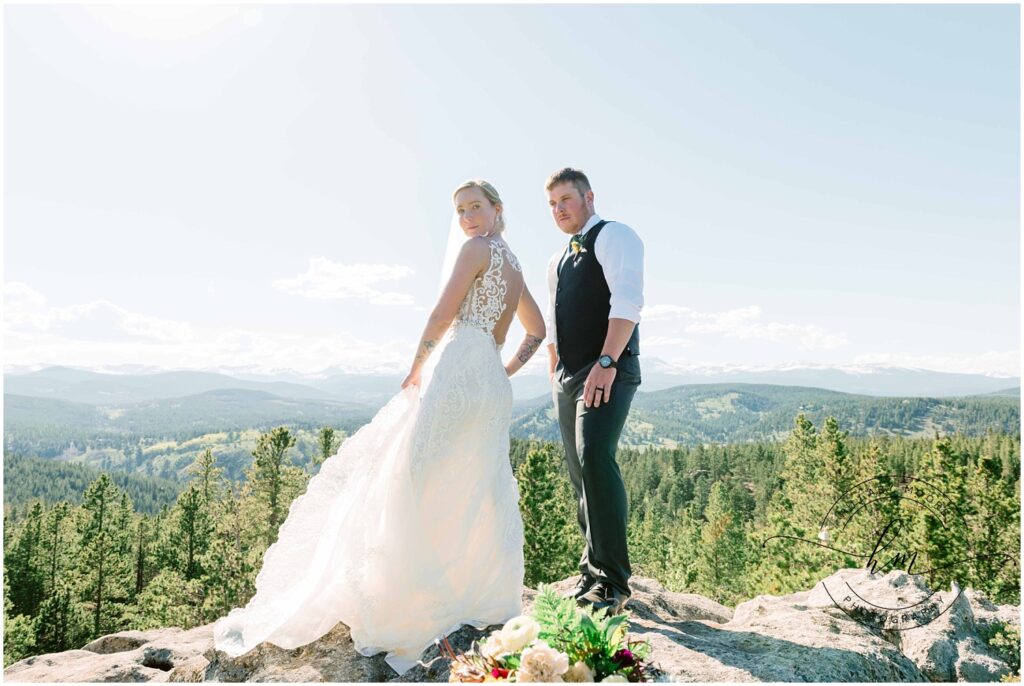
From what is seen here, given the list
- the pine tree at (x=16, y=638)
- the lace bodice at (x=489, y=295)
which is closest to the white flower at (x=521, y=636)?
the lace bodice at (x=489, y=295)

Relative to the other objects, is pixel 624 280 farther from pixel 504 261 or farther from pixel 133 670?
pixel 133 670

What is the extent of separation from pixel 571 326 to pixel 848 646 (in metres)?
3.21

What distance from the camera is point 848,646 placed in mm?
4305

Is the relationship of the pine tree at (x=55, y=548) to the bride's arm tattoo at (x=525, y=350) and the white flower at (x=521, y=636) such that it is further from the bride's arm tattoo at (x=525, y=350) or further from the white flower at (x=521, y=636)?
the white flower at (x=521, y=636)

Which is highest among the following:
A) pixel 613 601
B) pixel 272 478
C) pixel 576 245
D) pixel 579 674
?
pixel 576 245

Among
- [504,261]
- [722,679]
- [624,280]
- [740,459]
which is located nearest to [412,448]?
[504,261]

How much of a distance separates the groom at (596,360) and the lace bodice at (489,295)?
1.81ft

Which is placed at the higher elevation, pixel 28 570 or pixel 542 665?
pixel 542 665

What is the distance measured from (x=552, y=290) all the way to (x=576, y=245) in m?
0.53

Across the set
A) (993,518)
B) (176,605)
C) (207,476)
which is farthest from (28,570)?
(993,518)

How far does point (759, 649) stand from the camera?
4223mm

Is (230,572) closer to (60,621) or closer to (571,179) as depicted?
(60,621)

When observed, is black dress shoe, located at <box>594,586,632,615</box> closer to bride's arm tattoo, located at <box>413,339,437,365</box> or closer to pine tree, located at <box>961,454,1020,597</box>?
bride's arm tattoo, located at <box>413,339,437,365</box>

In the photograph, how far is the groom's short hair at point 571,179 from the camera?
5023mm
